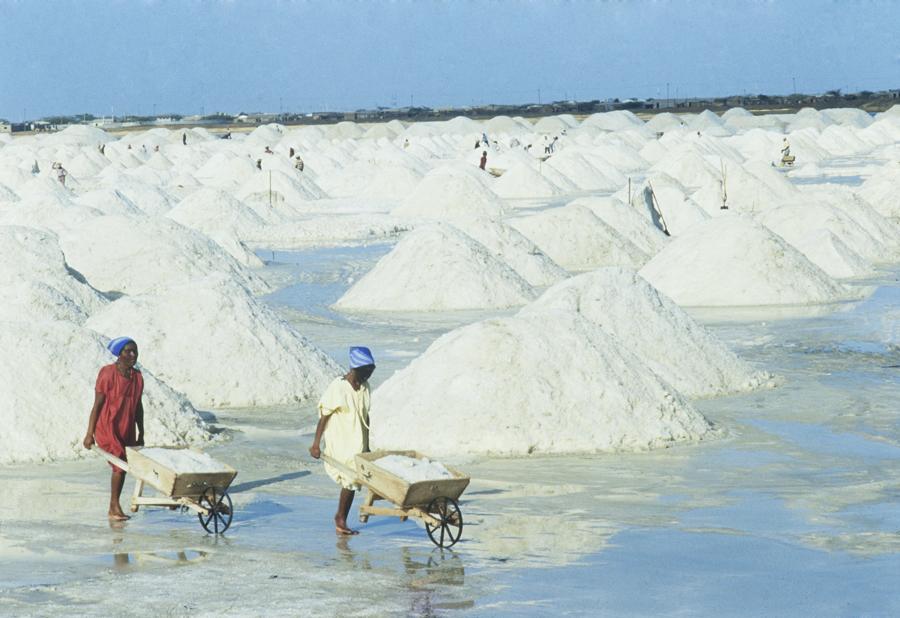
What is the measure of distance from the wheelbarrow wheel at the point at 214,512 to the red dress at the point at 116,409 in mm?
494

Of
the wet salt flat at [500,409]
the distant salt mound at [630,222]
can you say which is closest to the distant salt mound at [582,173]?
the wet salt flat at [500,409]

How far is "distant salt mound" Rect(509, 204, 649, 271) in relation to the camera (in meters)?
22.4

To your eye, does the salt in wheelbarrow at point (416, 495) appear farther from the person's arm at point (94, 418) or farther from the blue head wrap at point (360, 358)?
the person's arm at point (94, 418)

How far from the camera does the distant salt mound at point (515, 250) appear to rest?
1994cm

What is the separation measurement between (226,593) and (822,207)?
1893 centimetres

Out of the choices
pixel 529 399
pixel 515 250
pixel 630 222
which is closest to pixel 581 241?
pixel 630 222

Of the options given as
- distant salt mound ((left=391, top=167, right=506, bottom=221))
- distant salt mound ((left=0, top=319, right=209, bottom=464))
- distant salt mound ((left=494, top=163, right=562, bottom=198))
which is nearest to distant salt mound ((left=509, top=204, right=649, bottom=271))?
distant salt mound ((left=391, top=167, right=506, bottom=221))

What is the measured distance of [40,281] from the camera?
47.3 feet

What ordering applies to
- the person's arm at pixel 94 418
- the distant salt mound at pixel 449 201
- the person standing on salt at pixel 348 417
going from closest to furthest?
the person standing on salt at pixel 348 417 → the person's arm at pixel 94 418 → the distant salt mound at pixel 449 201

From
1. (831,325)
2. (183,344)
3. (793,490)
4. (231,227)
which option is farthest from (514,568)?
(231,227)

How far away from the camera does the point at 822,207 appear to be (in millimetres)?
23516

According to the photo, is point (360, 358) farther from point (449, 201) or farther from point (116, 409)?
point (449, 201)

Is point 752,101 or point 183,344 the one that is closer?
point 183,344

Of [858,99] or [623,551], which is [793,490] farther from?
[858,99]
